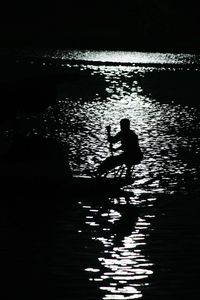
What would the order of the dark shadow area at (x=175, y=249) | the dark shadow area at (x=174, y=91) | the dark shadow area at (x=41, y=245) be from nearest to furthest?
the dark shadow area at (x=41, y=245), the dark shadow area at (x=175, y=249), the dark shadow area at (x=174, y=91)

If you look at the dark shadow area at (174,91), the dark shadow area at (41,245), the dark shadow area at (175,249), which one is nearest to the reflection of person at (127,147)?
the dark shadow area at (175,249)

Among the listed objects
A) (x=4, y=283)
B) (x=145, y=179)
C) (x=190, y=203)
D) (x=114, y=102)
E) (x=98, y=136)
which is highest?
(x=114, y=102)

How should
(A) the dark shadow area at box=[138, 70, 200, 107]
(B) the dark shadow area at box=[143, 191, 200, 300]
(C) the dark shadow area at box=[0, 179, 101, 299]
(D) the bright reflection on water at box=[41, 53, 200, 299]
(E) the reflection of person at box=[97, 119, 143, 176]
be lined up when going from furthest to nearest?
1. (A) the dark shadow area at box=[138, 70, 200, 107]
2. (E) the reflection of person at box=[97, 119, 143, 176]
3. (D) the bright reflection on water at box=[41, 53, 200, 299]
4. (B) the dark shadow area at box=[143, 191, 200, 300]
5. (C) the dark shadow area at box=[0, 179, 101, 299]

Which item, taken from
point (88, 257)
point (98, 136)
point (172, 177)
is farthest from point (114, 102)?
point (88, 257)

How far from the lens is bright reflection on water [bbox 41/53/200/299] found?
15391 millimetres

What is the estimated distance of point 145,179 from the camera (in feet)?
83.4

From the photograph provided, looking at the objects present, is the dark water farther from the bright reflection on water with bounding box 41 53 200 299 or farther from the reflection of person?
the reflection of person

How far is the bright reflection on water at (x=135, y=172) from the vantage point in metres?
15.4

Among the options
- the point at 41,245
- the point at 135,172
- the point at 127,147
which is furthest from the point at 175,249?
the point at 135,172

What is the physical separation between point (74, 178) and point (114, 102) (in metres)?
42.4

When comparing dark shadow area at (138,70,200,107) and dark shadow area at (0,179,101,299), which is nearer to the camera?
dark shadow area at (0,179,101,299)

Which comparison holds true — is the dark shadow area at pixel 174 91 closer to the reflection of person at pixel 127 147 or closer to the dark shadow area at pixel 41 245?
the reflection of person at pixel 127 147

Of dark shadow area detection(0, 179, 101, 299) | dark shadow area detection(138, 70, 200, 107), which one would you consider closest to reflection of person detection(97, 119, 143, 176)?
dark shadow area detection(0, 179, 101, 299)

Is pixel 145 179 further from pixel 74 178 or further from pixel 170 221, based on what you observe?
pixel 170 221
